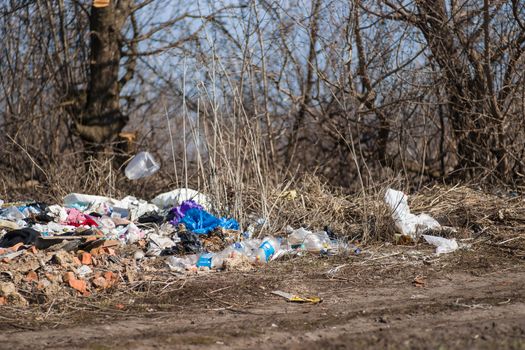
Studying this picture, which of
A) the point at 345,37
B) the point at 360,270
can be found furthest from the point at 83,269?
the point at 345,37

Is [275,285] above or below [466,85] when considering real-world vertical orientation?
below

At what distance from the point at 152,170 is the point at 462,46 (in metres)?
4.29

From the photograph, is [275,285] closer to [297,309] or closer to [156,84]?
[297,309]

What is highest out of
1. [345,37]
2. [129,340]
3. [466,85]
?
[345,37]

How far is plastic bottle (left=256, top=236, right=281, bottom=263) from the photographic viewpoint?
6.30 metres

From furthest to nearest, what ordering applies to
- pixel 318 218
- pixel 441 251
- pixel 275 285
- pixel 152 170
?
pixel 152 170 → pixel 318 218 → pixel 441 251 → pixel 275 285

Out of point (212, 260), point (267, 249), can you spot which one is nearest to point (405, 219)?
point (267, 249)

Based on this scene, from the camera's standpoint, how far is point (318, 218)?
7.48 metres

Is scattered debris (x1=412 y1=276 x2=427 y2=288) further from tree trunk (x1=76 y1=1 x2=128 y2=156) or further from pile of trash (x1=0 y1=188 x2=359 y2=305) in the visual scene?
tree trunk (x1=76 y1=1 x2=128 y2=156)

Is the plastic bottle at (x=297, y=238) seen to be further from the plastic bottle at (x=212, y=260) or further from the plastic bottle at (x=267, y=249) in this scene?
the plastic bottle at (x=212, y=260)

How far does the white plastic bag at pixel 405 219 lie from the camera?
7137mm

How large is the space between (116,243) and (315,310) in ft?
7.29

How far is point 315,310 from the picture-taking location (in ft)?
15.5

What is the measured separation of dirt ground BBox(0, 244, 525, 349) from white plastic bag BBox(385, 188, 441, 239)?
650 mm
